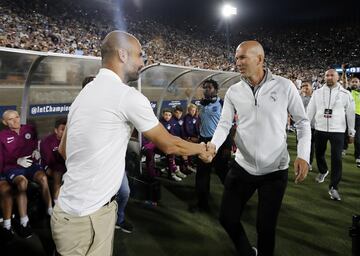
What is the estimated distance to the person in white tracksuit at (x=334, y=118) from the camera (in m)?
5.26

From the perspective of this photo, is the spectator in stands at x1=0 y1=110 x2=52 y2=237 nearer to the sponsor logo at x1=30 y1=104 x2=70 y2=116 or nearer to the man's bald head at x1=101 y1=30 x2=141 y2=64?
the sponsor logo at x1=30 y1=104 x2=70 y2=116

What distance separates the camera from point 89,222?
1.73 metres

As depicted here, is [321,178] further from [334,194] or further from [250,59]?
[250,59]

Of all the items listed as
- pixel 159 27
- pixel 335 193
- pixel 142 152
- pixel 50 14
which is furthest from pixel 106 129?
pixel 159 27

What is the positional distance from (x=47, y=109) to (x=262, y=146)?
404cm

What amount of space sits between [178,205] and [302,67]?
4017 cm

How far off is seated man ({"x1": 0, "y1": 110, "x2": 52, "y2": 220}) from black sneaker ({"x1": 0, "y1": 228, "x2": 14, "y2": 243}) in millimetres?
380

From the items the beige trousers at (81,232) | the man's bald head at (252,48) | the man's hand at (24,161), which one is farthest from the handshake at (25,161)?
the man's bald head at (252,48)

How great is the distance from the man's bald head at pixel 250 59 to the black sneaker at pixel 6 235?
11.1 ft

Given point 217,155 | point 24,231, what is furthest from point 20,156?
point 217,155

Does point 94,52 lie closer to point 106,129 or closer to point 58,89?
point 58,89

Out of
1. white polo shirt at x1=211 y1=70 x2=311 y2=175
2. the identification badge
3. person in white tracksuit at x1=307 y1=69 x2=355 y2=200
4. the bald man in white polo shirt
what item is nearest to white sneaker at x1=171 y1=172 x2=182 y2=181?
person in white tracksuit at x1=307 y1=69 x2=355 y2=200

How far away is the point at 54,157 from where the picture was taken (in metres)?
4.58

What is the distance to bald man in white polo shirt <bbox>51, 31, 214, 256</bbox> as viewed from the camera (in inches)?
64.7
